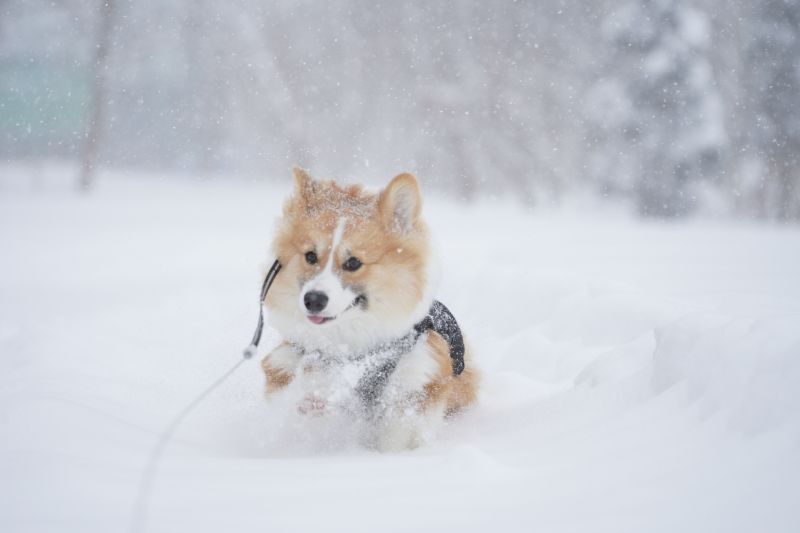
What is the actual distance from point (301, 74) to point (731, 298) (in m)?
17.6

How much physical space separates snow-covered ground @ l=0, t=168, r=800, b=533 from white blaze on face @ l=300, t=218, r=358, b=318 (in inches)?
21.0

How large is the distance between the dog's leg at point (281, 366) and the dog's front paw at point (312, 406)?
0.22 m

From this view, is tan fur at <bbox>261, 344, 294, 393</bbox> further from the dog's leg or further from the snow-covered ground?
the snow-covered ground

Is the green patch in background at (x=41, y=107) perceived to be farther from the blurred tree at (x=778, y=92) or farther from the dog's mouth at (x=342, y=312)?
the blurred tree at (x=778, y=92)

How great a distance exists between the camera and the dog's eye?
9.67 feet

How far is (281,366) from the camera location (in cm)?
307

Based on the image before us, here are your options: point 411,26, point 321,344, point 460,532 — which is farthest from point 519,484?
point 411,26

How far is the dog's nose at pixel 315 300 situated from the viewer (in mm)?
2713

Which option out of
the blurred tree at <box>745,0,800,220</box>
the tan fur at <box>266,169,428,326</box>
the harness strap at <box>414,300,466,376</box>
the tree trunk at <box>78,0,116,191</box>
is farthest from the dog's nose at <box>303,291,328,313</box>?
the blurred tree at <box>745,0,800,220</box>

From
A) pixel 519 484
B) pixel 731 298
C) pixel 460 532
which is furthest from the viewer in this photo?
pixel 731 298

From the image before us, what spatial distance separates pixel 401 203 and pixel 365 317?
672 millimetres

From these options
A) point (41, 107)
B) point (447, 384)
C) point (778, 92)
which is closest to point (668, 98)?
point (778, 92)

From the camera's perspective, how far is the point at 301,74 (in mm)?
19953

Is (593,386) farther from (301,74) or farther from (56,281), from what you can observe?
(301,74)
